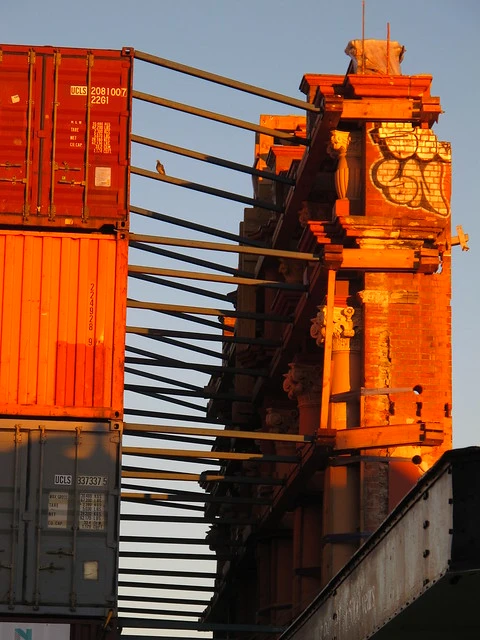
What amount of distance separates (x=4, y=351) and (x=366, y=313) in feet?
24.0

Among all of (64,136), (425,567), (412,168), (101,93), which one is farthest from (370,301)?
(425,567)

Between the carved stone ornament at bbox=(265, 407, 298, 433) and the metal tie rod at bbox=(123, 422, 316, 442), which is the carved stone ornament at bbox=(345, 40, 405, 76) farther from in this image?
the carved stone ornament at bbox=(265, 407, 298, 433)

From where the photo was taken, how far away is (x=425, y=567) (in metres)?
13.2

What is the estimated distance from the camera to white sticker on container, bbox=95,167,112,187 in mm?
30797

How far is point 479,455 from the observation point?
12.2 metres

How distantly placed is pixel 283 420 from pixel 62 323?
12.6 m

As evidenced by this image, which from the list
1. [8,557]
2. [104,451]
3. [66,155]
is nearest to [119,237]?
[66,155]

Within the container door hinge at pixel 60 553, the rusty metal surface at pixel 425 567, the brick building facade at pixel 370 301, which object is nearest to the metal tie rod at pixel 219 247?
the brick building facade at pixel 370 301

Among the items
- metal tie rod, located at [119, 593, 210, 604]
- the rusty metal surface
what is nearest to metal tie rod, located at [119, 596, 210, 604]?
metal tie rod, located at [119, 593, 210, 604]

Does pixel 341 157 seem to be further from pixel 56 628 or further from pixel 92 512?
pixel 56 628

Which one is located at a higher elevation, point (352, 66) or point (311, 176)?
point (352, 66)

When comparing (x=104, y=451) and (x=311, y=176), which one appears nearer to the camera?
(x=104, y=451)

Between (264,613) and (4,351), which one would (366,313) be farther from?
(264,613)

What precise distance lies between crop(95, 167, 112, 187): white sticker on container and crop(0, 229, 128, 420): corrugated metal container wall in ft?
4.36
